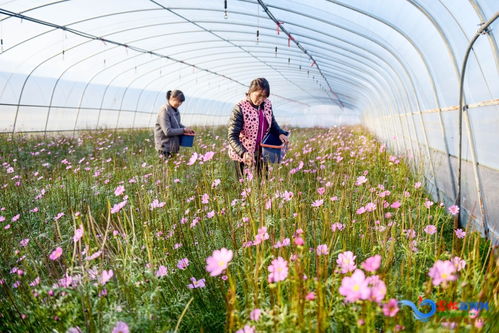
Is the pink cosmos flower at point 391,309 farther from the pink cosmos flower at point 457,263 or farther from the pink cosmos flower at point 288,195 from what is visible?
the pink cosmos flower at point 288,195

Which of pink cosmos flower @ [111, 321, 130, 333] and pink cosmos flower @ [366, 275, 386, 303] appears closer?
pink cosmos flower @ [366, 275, 386, 303]

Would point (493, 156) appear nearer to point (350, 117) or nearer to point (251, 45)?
point (251, 45)

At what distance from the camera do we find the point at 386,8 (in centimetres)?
432

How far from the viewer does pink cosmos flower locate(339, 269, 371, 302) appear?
2.51ft

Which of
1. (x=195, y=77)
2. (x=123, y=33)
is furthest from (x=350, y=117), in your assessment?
(x=123, y=33)

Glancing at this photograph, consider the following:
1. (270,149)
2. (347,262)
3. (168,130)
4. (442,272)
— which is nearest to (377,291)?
(442,272)

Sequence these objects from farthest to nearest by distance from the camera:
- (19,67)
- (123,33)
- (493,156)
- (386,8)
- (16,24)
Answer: (19,67), (123,33), (16,24), (386,8), (493,156)

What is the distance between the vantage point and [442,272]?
87 centimetres

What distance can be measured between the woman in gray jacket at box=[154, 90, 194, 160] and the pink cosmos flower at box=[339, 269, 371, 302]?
3904mm

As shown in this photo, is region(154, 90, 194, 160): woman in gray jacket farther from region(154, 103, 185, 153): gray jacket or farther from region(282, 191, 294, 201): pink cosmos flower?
region(282, 191, 294, 201): pink cosmos flower

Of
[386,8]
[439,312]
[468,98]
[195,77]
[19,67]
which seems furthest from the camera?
[195,77]

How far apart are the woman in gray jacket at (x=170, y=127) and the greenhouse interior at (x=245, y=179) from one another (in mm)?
21

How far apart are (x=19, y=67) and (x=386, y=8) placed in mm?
9353

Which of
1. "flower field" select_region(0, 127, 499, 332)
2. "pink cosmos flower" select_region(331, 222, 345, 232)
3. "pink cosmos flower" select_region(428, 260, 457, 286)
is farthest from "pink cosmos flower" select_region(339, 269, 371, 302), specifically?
"pink cosmos flower" select_region(331, 222, 345, 232)
